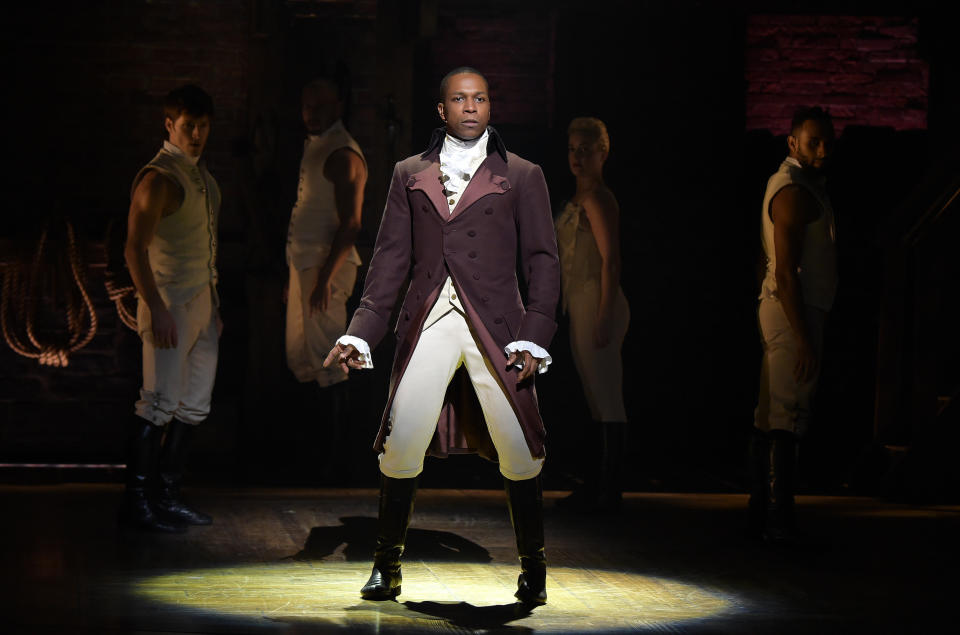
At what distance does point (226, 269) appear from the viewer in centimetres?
777

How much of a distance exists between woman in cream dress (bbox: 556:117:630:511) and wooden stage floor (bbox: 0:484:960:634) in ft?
0.80

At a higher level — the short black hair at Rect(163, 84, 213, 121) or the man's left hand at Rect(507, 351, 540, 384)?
the short black hair at Rect(163, 84, 213, 121)

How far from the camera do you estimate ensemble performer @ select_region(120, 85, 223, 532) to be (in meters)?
5.55

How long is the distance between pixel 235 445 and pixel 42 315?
1307 millimetres

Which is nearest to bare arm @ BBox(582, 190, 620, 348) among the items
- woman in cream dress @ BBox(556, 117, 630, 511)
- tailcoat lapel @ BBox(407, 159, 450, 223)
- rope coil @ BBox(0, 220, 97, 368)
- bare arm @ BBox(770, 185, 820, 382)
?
woman in cream dress @ BBox(556, 117, 630, 511)

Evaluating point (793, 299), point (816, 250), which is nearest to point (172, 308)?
point (793, 299)

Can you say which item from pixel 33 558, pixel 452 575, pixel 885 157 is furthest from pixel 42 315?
pixel 885 157

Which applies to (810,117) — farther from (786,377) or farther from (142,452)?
(142,452)

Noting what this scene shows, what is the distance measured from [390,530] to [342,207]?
9.79 feet

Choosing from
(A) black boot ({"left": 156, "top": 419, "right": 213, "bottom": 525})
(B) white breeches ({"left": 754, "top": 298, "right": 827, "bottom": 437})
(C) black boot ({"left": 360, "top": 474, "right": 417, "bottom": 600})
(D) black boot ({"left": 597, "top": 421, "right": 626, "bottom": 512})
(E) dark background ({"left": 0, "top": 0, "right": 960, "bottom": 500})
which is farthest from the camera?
(E) dark background ({"left": 0, "top": 0, "right": 960, "bottom": 500})

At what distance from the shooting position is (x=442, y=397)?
166 inches

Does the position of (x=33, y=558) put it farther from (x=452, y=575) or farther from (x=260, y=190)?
(x=260, y=190)

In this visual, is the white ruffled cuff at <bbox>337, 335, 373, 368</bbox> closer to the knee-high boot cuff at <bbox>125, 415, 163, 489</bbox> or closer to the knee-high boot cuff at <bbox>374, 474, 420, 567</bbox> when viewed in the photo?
the knee-high boot cuff at <bbox>374, 474, 420, 567</bbox>

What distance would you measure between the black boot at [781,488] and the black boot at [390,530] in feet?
6.00
